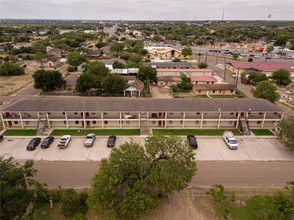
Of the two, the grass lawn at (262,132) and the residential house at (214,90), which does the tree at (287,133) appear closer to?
the grass lawn at (262,132)

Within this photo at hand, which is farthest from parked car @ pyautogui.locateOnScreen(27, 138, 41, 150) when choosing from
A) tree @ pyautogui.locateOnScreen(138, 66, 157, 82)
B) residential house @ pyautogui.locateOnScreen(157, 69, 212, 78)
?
residential house @ pyautogui.locateOnScreen(157, 69, 212, 78)

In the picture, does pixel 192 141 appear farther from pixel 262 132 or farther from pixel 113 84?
pixel 113 84

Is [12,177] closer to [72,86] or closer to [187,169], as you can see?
[187,169]

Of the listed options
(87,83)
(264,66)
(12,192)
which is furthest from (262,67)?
(12,192)

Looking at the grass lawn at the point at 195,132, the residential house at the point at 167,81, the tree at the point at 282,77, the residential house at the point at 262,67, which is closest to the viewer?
the grass lawn at the point at 195,132

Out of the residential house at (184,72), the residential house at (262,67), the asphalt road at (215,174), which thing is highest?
the residential house at (262,67)

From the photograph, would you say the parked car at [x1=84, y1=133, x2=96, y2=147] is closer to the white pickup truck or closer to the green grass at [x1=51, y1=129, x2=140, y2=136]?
the green grass at [x1=51, y1=129, x2=140, y2=136]

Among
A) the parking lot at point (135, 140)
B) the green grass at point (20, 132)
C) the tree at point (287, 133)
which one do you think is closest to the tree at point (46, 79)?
the green grass at point (20, 132)
